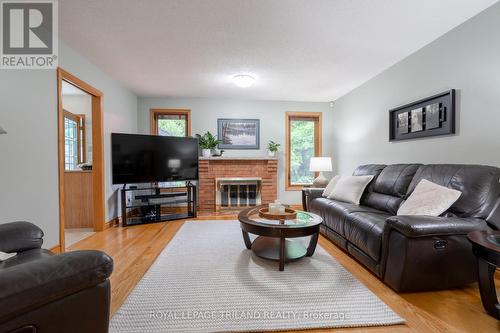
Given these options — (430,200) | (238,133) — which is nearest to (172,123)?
(238,133)

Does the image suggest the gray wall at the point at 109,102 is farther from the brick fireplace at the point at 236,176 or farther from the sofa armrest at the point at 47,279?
the sofa armrest at the point at 47,279

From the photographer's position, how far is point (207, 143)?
451cm

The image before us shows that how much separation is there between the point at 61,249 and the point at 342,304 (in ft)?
9.46

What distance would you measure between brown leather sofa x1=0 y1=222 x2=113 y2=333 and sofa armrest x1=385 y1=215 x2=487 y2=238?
1844 mm

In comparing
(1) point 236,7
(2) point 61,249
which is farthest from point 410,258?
(2) point 61,249

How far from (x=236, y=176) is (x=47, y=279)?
390 centimetres

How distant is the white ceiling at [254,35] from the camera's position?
6.41 ft

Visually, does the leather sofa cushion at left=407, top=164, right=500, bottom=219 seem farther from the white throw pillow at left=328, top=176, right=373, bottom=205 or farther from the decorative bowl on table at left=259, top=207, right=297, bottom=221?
the decorative bowl on table at left=259, top=207, right=297, bottom=221

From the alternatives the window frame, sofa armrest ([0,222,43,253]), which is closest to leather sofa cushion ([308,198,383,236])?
sofa armrest ([0,222,43,253])

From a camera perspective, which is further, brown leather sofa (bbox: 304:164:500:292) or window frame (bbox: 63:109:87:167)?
window frame (bbox: 63:109:87:167)

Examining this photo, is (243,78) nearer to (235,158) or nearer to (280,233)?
(235,158)

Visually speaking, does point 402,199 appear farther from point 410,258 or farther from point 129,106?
point 129,106

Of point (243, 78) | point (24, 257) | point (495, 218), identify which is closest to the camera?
point (24, 257)

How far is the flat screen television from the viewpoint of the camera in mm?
3570
